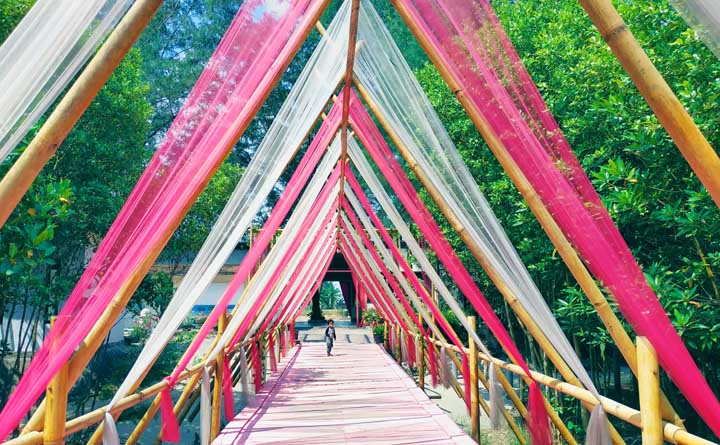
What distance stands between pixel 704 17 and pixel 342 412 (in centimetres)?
504

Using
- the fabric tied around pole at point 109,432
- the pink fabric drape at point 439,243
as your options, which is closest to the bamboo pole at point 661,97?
the pink fabric drape at point 439,243

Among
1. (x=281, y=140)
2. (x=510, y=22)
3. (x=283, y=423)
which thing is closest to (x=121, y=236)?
(x=281, y=140)

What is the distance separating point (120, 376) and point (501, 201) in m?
8.15

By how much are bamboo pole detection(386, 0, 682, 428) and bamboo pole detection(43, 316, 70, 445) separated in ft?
6.63

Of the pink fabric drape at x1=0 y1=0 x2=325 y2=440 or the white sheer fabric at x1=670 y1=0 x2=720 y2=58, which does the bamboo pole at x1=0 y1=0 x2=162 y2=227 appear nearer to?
the pink fabric drape at x1=0 y1=0 x2=325 y2=440

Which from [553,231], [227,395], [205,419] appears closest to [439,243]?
[553,231]

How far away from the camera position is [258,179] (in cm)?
356

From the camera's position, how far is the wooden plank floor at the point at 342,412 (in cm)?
452

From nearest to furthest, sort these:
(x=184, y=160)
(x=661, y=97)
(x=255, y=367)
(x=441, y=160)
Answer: (x=661, y=97) → (x=184, y=160) → (x=441, y=160) → (x=255, y=367)

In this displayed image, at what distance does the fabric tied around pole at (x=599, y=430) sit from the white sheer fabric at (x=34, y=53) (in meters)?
2.64

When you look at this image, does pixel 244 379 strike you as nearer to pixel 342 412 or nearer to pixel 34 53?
pixel 342 412

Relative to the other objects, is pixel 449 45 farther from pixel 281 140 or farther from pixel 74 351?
pixel 74 351

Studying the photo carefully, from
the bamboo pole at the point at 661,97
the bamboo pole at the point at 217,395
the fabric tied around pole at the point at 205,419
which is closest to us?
the bamboo pole at the point at 661,97

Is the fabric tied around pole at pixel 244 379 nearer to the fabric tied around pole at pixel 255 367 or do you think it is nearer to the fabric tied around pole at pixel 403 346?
the fabric tied around pole at pixel 255 367
